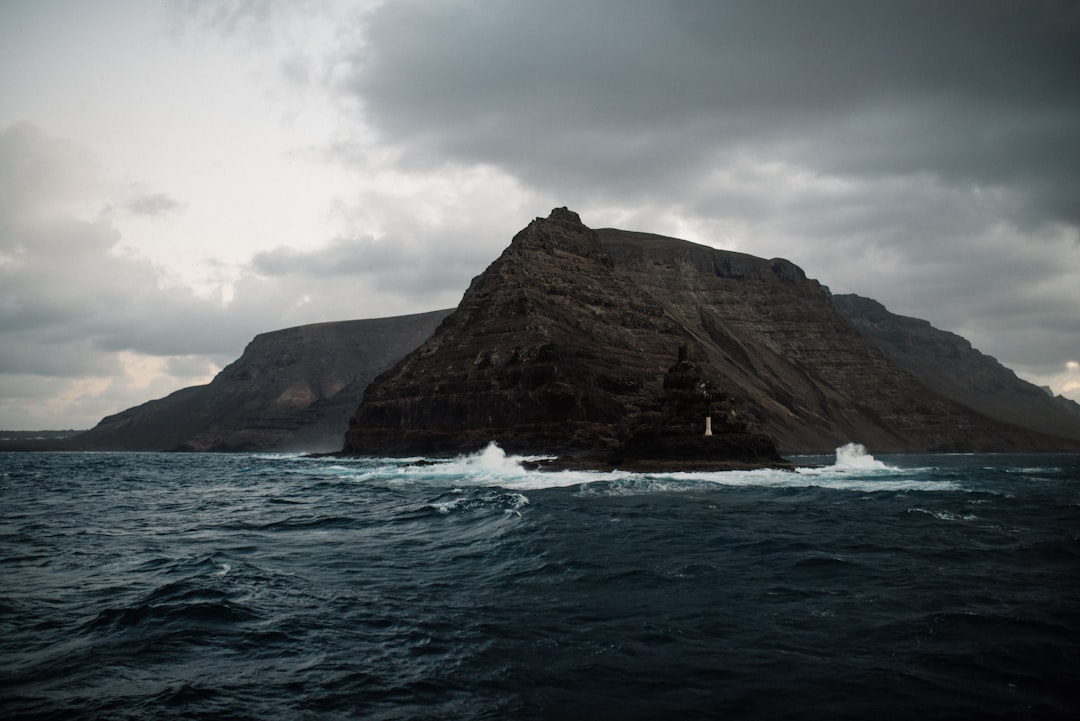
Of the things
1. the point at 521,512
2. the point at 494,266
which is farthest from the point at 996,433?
the point at 521,512

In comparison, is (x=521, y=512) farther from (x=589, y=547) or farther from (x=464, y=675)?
(x=464, y=675)

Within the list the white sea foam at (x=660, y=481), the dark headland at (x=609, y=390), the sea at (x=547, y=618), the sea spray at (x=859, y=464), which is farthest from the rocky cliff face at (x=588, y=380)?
the sea at (x=547, y=618)

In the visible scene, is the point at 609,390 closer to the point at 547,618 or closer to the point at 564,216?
the point at 564,216

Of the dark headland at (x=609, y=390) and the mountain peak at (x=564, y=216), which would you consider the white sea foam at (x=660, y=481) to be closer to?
the dark headland at (x=609, y=390)

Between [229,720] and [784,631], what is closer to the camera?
[229,720]

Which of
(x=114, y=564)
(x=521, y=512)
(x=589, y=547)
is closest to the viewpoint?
(x=114, y=564)

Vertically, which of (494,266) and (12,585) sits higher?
(494,266)
